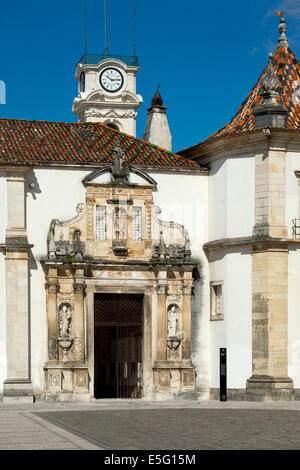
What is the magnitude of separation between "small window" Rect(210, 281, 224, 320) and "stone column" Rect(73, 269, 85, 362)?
14.7ft

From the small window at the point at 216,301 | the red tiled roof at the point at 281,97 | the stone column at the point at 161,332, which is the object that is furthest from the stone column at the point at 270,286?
the stone column at the point at 161,332

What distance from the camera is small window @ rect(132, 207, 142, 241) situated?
1459 inches

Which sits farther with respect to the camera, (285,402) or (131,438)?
(285,402)

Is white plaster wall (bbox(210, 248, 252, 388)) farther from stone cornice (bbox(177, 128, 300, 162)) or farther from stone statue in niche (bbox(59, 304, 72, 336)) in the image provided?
stone statue in niche (bbox(59, 304, 72, 336))

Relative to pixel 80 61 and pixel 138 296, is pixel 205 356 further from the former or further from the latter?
pixel 80 61

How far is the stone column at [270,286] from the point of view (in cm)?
3500

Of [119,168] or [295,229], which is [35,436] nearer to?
[295,229]

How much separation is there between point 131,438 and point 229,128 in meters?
19.5

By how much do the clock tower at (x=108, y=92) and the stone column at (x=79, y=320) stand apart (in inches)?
1689

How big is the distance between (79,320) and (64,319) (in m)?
0.49

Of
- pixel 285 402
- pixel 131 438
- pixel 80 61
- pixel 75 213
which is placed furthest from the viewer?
pixel 80 61

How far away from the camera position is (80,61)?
82062 mm

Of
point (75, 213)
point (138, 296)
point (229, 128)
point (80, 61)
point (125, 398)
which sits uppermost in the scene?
point (80, 61)

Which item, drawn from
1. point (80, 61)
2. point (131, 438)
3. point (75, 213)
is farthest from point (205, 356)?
point (80, 61)
